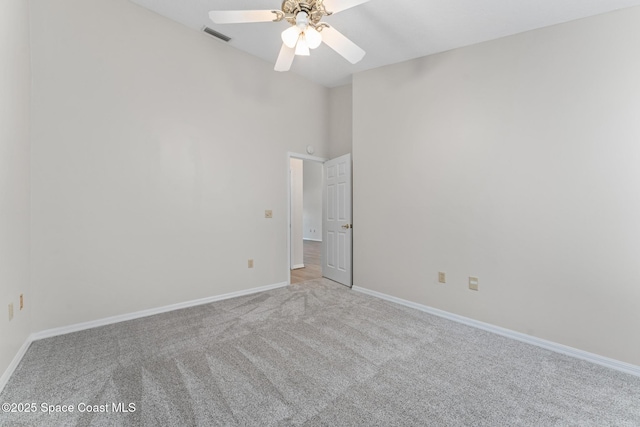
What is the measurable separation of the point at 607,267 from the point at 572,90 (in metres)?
1.53

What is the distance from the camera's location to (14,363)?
6.53ft

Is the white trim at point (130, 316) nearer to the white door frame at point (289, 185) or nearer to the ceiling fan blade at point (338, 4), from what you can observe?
the white door frame at point (289, 185)

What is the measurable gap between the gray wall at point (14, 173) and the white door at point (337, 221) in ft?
11.3

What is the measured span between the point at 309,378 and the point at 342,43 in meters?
2.53

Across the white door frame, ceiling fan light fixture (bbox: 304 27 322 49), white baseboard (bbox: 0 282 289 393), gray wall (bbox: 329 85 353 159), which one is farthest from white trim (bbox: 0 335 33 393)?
gray wall (bbox: 329 85 353 159)

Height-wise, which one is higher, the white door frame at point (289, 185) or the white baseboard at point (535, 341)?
the white door frame at point (289, 185)

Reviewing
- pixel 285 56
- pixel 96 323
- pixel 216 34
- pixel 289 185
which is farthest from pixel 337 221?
pixel 96 323

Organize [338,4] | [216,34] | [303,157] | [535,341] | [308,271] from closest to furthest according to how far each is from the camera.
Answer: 1. [338,4]
2. [535,341]
3. [216,34]
4. [303,157]
5. [308,271]

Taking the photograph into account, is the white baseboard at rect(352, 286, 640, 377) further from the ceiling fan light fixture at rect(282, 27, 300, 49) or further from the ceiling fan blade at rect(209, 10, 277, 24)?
the ceiling fan blade at rect(209, 10, 277, 24)

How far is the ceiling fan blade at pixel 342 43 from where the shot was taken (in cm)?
214

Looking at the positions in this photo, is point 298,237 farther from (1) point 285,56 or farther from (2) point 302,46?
(2) point 302,46

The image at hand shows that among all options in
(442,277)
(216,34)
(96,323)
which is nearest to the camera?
(96,323)

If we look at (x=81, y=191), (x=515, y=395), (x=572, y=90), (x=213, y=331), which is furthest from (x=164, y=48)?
(x=515, y=395)

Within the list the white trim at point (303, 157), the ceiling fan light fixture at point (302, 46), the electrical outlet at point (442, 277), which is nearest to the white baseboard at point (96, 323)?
the white trim at point (303, 157)
